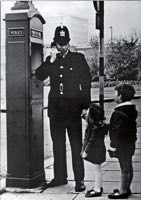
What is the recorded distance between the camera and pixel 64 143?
4645 mm

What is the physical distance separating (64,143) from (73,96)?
48 cm

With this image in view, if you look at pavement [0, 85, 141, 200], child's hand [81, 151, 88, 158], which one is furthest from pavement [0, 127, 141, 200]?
child's hand [81, 151, 88, 158]

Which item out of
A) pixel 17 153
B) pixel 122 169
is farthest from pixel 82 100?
pixel 17 153

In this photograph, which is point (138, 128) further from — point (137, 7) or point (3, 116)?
point (3, 116)

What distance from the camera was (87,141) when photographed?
14.4 feet

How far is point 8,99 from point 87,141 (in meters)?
0.95

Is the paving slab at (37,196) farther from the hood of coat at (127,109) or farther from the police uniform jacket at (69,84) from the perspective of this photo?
the hood of coat at (127,109)

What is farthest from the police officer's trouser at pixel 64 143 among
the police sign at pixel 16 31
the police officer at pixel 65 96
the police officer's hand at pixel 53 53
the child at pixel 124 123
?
the police sign at pixel 16 31

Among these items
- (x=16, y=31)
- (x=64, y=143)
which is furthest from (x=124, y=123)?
(x=16, y=31)

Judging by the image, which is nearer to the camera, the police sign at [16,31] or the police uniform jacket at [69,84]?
the police uniform jacket at [69,84]

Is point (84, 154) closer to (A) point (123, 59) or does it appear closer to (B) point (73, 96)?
(B) point (73, 96)

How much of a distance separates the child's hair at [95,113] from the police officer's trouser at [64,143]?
138 millimetres

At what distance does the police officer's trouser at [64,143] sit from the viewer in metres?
4.48

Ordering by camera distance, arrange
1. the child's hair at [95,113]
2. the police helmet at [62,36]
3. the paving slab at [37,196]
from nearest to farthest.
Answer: the child's hair at [95,113] → the police helmet at [62,36] → the paving slab at [37,196]
